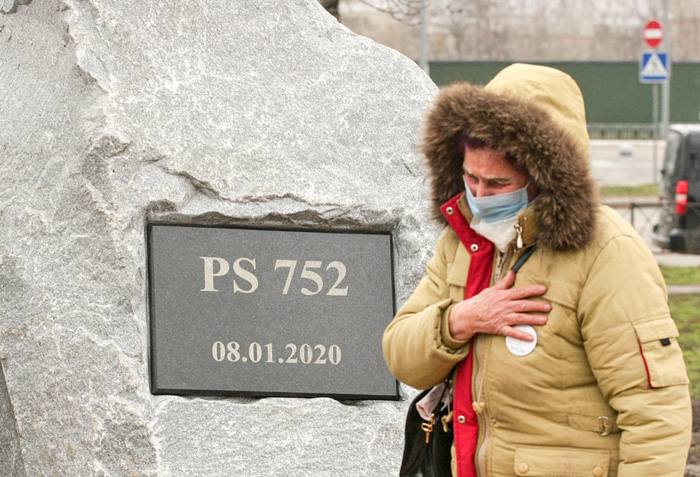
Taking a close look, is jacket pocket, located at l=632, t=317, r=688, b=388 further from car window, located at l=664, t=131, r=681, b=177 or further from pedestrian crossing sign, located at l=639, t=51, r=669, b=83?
pedestrian crossing sign, located at l=639, t=51, r=669, b=83

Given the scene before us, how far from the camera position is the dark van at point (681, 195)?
10.0 m

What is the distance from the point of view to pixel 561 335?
6.83 feet

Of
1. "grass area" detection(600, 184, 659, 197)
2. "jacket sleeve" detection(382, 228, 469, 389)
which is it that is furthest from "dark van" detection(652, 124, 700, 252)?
"jacket sleeve" detection(382, 228, 469, 389)

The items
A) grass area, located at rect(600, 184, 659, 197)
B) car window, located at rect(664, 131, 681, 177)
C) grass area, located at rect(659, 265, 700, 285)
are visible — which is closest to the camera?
grass area, located at rect(659, 265, 700, 285)

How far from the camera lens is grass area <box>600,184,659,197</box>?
15086 millimetres

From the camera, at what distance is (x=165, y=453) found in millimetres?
3139

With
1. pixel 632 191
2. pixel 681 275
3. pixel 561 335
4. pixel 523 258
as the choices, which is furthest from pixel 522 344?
pixel 632 191

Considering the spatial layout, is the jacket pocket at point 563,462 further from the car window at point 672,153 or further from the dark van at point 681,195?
the car window at point 672,153

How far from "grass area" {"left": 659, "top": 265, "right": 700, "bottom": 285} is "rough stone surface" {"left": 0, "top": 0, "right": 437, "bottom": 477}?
6070 millimetres

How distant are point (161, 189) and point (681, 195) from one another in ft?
25.6

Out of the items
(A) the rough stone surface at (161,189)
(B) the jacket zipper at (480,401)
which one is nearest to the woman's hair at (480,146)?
(B) the jacket zipper at (480,401)

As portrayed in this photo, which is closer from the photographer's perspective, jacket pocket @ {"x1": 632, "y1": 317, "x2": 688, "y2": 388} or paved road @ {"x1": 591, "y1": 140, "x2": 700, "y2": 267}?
jacket pocket @ {"x1": 632, "y1": 317, "x2": 688, "y2": 388}

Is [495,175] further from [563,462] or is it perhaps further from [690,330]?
[690,330]

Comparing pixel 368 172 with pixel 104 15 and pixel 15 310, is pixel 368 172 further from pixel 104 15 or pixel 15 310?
pixel 15 310
